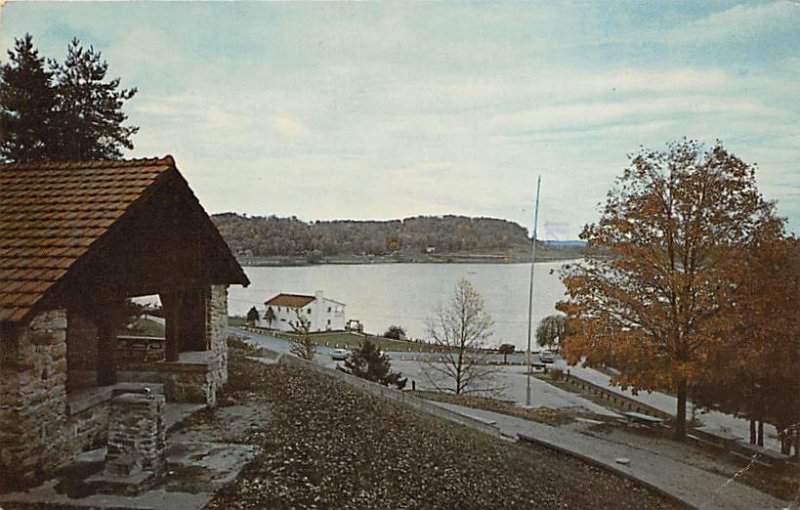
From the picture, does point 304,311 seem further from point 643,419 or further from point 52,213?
point 643,419

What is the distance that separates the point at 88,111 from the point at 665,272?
5652 mm

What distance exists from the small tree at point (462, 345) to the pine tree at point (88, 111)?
316 cm

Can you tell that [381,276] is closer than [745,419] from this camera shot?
Yes

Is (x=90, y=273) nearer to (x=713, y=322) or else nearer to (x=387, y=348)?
(x=387, y=348)

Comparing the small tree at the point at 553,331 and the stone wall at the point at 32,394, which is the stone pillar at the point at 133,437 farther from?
the small tree at the point at 553,331

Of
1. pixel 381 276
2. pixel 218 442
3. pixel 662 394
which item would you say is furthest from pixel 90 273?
pixel 662 394

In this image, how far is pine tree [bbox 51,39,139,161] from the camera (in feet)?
13.5

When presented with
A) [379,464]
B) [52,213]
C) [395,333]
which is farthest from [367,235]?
[52,213]

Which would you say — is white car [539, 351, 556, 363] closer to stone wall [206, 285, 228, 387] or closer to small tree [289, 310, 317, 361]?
small tree [289, 310, 317, 361]

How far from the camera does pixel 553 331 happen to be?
6.86m

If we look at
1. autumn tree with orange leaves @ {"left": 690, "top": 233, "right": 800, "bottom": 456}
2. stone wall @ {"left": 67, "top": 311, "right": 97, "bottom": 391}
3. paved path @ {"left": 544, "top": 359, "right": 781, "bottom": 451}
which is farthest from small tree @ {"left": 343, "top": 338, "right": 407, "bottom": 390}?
autumn tree with orange leaves @ {"left": 690, "top": 233, "right": 800, "bottom": 456}

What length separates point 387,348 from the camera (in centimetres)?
641

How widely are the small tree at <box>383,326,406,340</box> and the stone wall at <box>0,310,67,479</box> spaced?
3.27 metres

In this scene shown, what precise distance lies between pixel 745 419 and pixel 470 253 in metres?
3.47
